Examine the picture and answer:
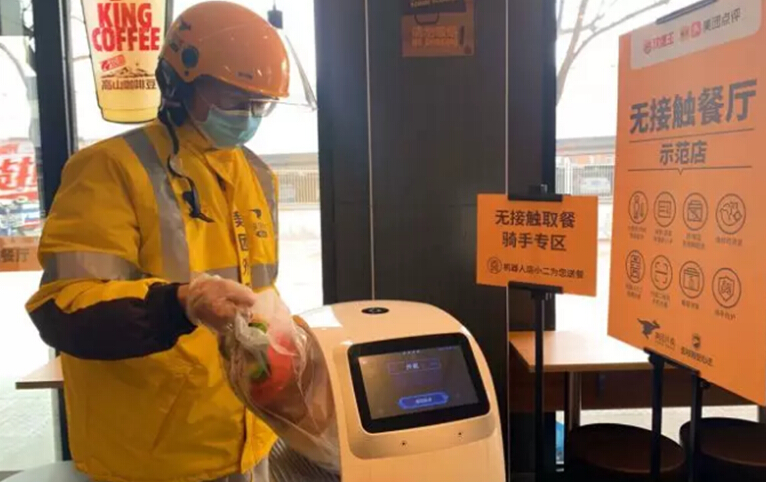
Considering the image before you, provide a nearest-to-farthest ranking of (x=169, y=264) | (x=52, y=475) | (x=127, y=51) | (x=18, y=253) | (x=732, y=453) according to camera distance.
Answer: (x=169, y=264), (x=52, y=475), (x=732, y=453), (x=127, y=51), (x=18, y=253)

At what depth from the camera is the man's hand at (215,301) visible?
3.48 ft

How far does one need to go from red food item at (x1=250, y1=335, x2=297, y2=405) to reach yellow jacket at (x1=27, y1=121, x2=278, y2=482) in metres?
0.17

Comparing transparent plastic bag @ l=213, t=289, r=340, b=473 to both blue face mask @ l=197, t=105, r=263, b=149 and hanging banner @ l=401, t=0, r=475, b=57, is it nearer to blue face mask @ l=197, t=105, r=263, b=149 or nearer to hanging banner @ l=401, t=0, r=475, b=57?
blue face mask @ l=197, t=105, r=263, b=149

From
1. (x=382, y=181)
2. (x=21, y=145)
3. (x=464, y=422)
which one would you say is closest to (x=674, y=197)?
(x=464, y=422)

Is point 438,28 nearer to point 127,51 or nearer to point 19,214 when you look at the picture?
point 127,51

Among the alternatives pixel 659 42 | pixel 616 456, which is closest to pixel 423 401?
pixel 659 42

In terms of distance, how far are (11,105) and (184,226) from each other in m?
2.19

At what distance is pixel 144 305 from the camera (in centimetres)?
111

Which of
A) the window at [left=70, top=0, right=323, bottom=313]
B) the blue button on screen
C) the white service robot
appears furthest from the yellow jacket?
the window at [left=70, top=0, right=323, bottom=313]

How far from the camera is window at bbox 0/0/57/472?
2.86m

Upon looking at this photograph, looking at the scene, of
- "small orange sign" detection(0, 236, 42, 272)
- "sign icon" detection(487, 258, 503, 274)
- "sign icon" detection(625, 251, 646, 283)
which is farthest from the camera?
"small orange sign" detection(0, 236, 42, 272)

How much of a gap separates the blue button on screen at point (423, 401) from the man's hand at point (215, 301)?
0.97 ft

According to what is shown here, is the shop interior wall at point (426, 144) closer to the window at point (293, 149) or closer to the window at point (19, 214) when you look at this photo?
the window at point (293, 149)

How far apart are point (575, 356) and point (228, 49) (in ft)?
5.70
